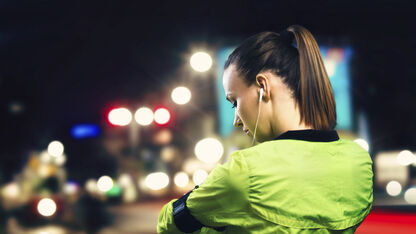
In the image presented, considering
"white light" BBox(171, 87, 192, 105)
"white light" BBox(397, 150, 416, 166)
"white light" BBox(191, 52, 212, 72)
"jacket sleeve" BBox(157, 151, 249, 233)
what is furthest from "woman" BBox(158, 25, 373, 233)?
"white light" BBox(397, 150, 416, 166)

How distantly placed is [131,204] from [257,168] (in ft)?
17.6

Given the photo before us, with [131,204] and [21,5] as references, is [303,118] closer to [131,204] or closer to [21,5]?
[131,204]

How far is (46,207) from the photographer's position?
5.94 metres

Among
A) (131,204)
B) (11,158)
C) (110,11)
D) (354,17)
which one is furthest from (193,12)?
(11,158)

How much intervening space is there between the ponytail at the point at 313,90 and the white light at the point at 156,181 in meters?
5.23

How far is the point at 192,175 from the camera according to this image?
20.6ft

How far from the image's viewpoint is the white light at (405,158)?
5.87 m

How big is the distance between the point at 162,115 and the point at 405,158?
155 inches

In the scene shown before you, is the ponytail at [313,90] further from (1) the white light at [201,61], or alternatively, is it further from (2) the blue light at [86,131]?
(2) the blue light at [86,131]

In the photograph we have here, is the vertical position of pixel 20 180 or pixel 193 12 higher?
pixel 193 12

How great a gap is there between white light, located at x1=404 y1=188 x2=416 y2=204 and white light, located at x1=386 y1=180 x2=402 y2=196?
0.34ft

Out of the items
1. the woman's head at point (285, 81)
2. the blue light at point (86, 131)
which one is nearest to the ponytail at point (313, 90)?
the woman's head at point (285, 81)

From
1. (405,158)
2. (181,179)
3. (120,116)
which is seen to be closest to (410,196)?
(405,158)

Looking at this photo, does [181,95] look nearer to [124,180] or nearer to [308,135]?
[124,180]
